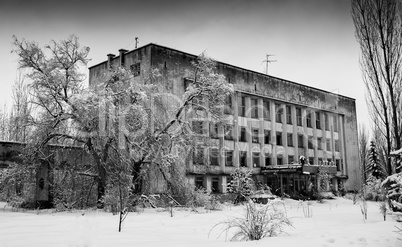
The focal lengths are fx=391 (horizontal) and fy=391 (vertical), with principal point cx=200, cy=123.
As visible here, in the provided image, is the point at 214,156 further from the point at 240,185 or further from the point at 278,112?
the point at 278,112

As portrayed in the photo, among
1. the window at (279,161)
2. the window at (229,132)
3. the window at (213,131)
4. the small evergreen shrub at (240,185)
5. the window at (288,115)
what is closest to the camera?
the small evergreen shrub at (240,185)

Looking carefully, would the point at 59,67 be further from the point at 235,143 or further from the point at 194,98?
the point at 235,143

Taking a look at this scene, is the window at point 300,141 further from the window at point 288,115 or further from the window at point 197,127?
the window at point 197,127

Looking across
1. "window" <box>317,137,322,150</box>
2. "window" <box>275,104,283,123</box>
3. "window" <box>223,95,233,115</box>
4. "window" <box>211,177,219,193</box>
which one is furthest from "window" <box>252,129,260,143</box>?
"window" <box>317,137,322,150</box>

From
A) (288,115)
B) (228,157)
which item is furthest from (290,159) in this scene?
(228,157)

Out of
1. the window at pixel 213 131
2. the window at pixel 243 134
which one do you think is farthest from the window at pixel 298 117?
the window at pixel 213 131

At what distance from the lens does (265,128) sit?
37.1 m

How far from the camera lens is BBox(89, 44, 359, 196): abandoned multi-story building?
98.2 ft

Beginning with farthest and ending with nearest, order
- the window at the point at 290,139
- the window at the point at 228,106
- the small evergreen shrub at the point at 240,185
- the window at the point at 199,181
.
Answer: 1. the window at the point at 290,139
2. the window at the point at 228,106
3. the window at the point at 199,181
4. the small evergreen shrub at the point at 240,185

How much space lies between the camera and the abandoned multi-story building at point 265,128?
2994 cm

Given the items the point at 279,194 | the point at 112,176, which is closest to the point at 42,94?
the point at 112,176

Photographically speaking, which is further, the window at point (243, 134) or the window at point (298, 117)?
the window at point (298, 117)

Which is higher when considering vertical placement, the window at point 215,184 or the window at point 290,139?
the window at point 290,139

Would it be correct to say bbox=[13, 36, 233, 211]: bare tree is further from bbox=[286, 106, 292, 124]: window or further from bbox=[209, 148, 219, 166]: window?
bbox=[286, 106, 292, 124]: window
